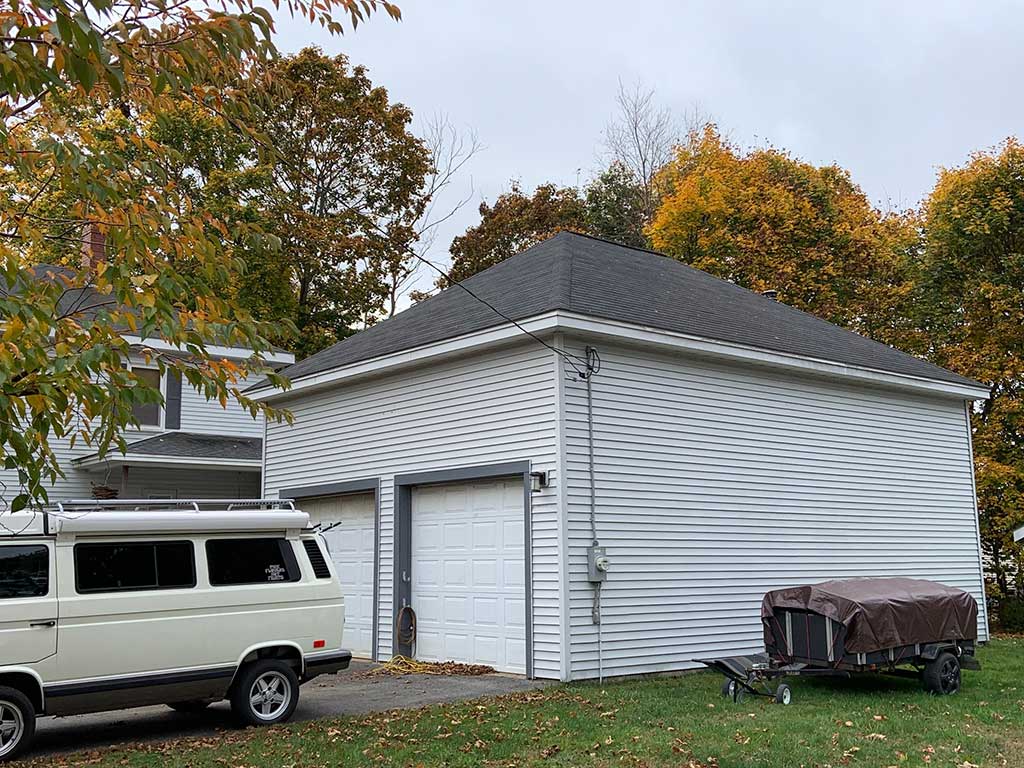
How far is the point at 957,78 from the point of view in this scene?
23.8 m

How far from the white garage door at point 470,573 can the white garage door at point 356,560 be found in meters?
1.23

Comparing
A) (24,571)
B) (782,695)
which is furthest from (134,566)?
(782,695)

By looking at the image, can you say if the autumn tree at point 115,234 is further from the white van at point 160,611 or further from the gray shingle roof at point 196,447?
the gray shingle roof at point 196,447

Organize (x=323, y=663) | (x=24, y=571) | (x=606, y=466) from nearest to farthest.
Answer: (x=24, y=571)
(x=323, y=663)
(x=606, y=466)

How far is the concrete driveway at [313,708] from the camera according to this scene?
922 cm

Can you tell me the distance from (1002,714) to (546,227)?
30.0 metres

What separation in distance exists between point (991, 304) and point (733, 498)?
13.1m

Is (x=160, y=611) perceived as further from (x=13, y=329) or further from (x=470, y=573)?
(x=470, y=573)

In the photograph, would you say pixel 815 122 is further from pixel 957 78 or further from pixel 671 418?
pixel 671 418

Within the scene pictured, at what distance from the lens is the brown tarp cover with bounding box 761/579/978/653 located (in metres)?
10.6

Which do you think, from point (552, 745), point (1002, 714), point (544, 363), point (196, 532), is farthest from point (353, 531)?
point (1002, 714)

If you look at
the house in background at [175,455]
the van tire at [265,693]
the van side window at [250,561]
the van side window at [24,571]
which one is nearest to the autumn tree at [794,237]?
the house in background at [175,455]

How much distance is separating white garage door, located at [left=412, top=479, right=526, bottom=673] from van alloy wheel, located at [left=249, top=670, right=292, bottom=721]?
368 centimetres

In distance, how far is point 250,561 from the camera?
9.72m
